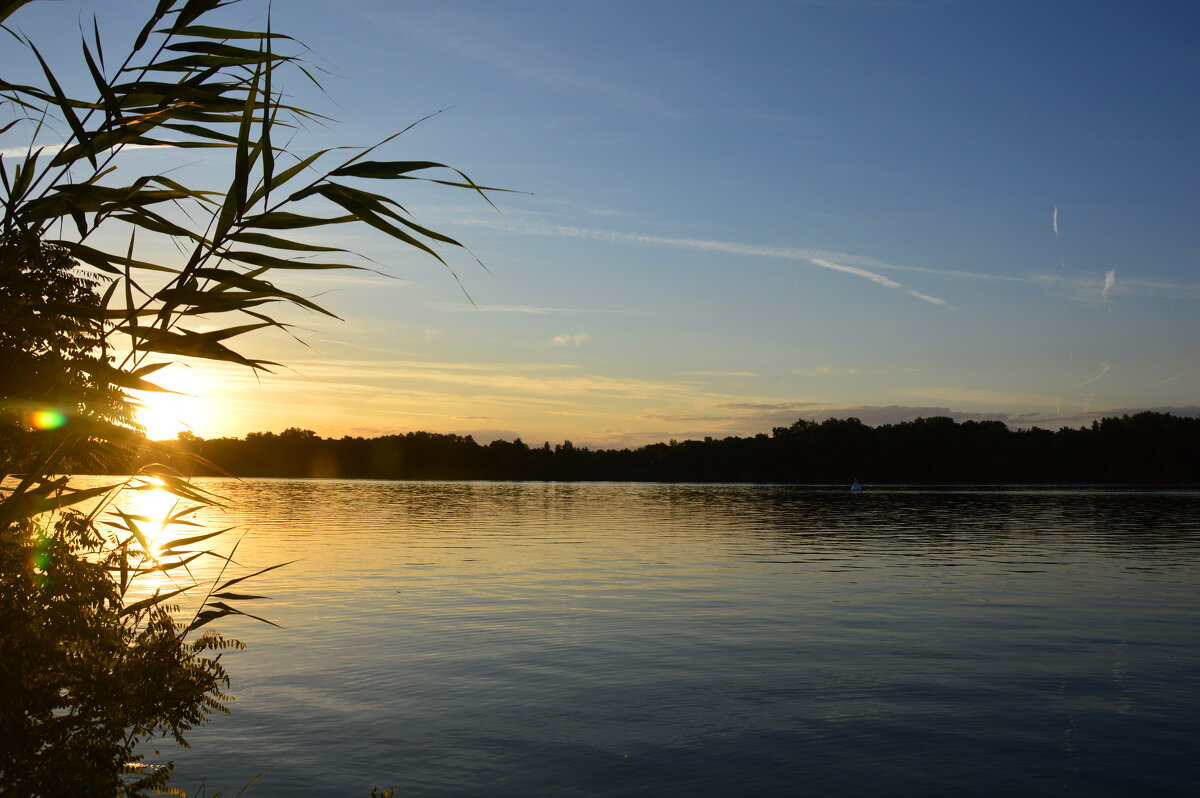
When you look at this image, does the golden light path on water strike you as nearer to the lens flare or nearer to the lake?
the lens flare

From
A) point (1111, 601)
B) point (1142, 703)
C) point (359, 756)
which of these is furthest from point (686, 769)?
point (1111, 601)

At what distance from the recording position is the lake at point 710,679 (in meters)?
13.3

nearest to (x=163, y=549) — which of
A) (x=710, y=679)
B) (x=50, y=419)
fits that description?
(x=50, y=419)

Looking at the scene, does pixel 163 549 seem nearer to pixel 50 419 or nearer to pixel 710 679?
pixel 50 419

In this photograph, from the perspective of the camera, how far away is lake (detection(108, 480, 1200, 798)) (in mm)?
13344

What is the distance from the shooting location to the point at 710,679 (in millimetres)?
18969

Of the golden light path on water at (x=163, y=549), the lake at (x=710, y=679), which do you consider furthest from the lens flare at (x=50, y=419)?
the lake at (x=710, y=679)

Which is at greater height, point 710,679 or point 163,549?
point 163,549

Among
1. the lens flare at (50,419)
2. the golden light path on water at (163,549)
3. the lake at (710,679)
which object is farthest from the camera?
the lake at (710,679)

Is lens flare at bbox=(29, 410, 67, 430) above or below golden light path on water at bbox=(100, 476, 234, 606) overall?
above

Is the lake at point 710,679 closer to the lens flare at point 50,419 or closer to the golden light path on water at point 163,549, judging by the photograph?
the golden light path on water at point 163,549

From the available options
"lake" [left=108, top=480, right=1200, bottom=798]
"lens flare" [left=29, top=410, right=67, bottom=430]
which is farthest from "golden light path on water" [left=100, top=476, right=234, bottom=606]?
"lake" [left=108, top=480, right=1200, bottom=798]

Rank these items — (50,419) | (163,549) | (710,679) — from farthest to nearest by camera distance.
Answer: (710,679) < (163,549) < (50,419)

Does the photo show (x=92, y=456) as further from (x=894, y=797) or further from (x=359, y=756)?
(x=894, y=797)
